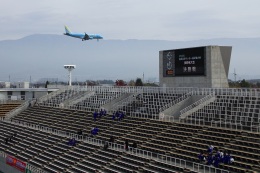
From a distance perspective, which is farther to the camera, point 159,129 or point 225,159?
point 159,129

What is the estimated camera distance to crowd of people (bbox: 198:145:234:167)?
876 inches

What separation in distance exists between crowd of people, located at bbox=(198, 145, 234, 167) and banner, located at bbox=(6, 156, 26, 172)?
58.5 feet

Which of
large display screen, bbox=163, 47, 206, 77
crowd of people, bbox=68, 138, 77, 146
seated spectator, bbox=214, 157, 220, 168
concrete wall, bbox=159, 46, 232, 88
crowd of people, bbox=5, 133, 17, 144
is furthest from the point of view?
crowd of people, bbox=5, 133, 17, 144

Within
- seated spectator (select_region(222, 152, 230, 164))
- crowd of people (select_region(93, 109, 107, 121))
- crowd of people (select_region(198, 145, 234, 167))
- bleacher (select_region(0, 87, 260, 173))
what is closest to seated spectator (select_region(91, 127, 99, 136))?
bleacher (select_region(0, 87, 260, 173))

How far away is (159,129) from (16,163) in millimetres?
14706

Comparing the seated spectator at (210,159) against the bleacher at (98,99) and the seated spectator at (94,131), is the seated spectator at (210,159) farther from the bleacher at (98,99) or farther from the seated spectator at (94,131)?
the bleacher at (98,99)

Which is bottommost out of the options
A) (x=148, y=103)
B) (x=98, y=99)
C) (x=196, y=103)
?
(x=148, y=103)

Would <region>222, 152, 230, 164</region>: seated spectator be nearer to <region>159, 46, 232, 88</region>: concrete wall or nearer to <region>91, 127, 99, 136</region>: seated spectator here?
<region>159, 46, 232, 88</region>: concrete wall

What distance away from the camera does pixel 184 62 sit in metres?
36.7

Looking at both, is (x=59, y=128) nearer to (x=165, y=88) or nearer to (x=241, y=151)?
(x=165, y=88)

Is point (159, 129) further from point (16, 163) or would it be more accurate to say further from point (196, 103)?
point (16, 163)

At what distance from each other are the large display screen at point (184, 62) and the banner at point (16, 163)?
17.2 m

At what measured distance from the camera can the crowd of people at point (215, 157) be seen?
73.0ft

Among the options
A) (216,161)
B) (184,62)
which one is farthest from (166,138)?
(184,62)
